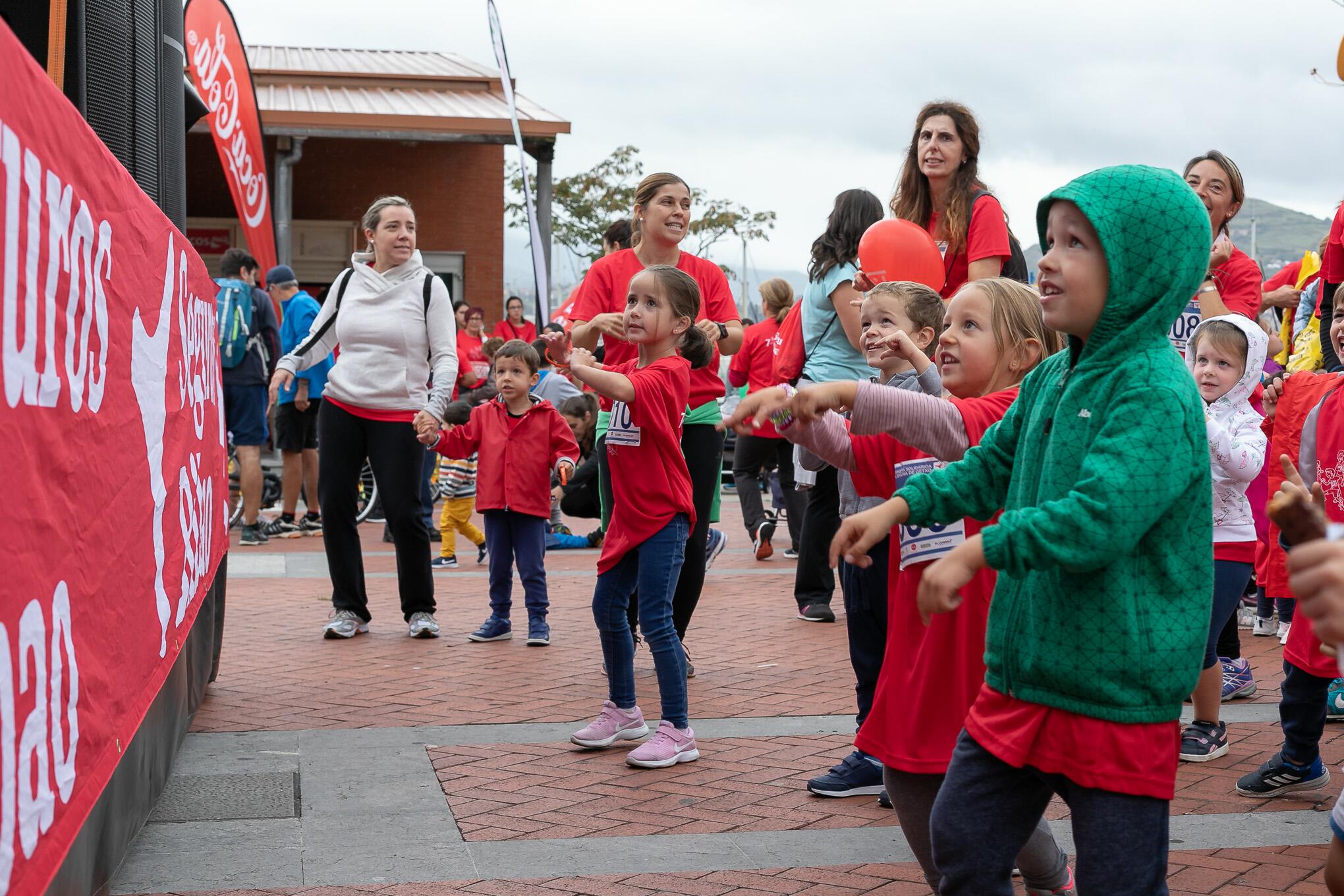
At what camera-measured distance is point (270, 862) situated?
385 cm

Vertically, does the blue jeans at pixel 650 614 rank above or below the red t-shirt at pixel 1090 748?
below

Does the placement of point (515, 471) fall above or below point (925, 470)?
below

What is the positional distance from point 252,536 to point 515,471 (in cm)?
506

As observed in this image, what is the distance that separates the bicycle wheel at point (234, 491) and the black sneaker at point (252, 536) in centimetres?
75

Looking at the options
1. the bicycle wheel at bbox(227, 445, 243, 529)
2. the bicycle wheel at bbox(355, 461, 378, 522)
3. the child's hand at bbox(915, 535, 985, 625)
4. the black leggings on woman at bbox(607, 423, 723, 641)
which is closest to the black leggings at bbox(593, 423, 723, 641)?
the black leggings on woman at bbox(607, 423, 723, 641)

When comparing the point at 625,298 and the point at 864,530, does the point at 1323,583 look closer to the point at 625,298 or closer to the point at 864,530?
the point at 864,530

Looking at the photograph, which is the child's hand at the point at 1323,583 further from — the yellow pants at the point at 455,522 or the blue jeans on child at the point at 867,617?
the yellow pants at the point at 455,522

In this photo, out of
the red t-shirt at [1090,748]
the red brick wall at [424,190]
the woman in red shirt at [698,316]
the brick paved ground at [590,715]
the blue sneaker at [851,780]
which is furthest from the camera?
the red brick wall at [424,190]

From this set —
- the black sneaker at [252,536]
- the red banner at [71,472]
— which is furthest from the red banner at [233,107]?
the red banner at [71,472]

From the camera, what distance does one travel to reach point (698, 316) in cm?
587

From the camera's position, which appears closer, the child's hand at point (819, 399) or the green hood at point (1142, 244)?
the green hood at point (1142, 244)

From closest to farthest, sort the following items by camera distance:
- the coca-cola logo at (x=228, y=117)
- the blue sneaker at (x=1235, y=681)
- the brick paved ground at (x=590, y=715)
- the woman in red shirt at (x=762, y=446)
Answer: the brick paved ground at (x=590, y=715), the blue sneaker at (x=1235, y=681), the woman in red shirt at (x=762, y=446), the coca-cola logo at (x=228, y=117)

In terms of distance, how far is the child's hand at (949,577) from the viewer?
2357mm

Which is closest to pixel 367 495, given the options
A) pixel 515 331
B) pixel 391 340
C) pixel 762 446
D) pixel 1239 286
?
pixel 762 446
